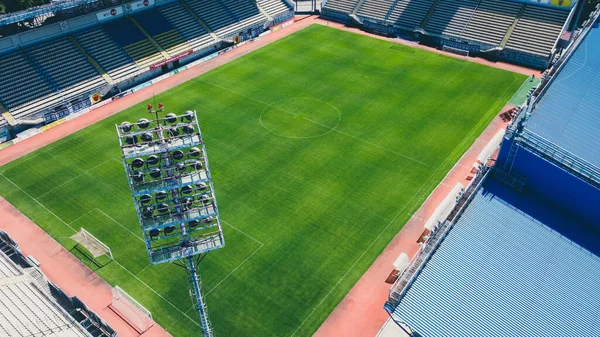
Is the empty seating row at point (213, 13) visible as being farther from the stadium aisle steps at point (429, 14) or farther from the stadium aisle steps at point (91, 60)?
the stadium aisle steps at point (429, 14)

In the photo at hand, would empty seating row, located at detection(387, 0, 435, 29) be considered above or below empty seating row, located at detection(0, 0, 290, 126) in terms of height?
above

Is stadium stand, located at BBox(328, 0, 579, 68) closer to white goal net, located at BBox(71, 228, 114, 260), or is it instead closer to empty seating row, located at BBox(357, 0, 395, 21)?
empty seating row, located at BBox(357, 0, 395, 21)

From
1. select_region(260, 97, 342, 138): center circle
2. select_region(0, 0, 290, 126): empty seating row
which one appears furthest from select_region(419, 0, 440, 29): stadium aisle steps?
select_region(260, 97, 342, 138): center circle

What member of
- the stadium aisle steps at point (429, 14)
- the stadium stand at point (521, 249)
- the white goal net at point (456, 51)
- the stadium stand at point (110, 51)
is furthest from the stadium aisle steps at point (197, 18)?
the stadium stand at point (521, 249)

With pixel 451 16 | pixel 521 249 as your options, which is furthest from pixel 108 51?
pixel 521 249

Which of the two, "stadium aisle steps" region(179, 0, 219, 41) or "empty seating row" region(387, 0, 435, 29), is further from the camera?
"empty seating row" region(387, 0, 435, 29)

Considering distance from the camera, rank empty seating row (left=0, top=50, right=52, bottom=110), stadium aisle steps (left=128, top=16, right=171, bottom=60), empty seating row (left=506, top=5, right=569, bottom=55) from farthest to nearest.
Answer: stadium aisle steps (left=128, top=16, right=171, bottom=60), empty seating row (left=506, top=5, right=569, bottom=55), empty seating row (left=0, top=50, right=52, bottom=110)

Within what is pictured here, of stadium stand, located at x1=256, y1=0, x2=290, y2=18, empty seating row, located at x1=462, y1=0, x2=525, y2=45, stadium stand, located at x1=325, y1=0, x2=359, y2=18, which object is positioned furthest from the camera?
stadium stand, located at x1=325, y1=0, x2=359, y2=18
